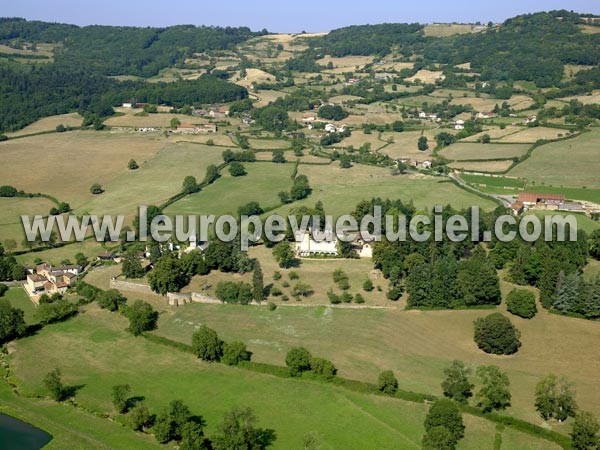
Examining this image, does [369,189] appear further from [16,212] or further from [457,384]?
[457,384]

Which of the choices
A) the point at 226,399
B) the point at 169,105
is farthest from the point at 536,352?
the point at 169,105

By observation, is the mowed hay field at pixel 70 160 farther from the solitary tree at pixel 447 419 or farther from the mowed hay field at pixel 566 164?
the solitary tree at pixel 447 419

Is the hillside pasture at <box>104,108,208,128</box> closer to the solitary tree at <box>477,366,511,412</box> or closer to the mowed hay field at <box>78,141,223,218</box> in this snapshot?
the mowed hay field at <box>78,141,223,218</box>

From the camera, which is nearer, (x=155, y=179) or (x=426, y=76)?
(x=155, y=179)

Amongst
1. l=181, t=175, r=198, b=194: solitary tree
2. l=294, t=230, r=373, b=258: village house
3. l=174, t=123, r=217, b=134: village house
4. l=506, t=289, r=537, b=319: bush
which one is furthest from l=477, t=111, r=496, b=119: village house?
l=506, t=289, r=537, b=319: bush

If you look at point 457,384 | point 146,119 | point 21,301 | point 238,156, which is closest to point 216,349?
point 457,384

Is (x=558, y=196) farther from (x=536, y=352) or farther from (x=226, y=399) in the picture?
(x=226, y=399)
